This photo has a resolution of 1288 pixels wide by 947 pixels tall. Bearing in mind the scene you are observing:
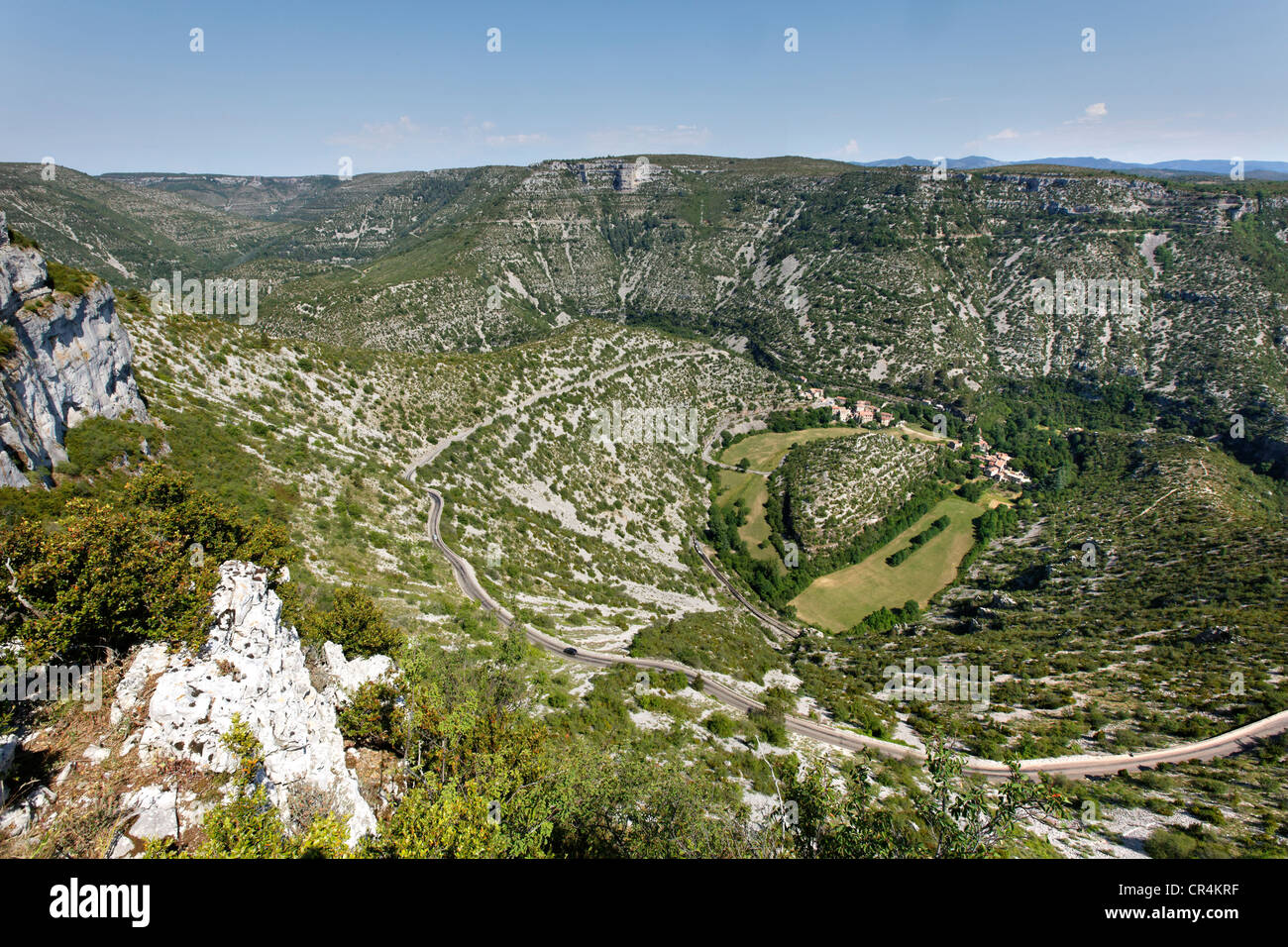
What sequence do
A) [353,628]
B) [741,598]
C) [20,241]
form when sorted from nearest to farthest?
[353,628]
[20,241]
[741,598]

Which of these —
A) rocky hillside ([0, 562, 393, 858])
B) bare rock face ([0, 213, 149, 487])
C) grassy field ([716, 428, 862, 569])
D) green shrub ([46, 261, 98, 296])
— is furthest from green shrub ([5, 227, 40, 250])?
grassy field ([716, 428, 862, 569])

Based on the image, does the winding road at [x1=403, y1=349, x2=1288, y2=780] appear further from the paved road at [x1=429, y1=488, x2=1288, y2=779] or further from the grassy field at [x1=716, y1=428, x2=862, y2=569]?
the grassy field at [x1=716, y1=428, x2=862, y2=569]

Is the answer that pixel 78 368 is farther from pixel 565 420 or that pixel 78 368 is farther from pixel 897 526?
pixel 897 526

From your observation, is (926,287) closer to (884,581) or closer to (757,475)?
(757,475)

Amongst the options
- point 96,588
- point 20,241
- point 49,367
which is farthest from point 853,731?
point 20,241

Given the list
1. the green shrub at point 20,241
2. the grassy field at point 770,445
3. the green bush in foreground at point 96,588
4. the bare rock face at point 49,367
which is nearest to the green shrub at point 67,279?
the bare rock face at point 49,367
